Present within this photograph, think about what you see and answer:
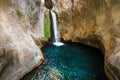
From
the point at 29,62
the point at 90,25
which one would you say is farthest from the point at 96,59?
the point at 29,62

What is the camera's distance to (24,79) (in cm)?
1144

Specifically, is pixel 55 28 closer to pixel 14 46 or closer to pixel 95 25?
pixel 95 25

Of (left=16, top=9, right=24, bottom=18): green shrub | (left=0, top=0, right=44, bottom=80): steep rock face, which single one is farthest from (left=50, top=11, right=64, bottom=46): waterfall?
(left=16, top=9, right=24, bottom=18): green shrub

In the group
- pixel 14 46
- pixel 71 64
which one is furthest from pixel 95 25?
pixel 14 46

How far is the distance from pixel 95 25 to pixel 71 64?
4461mm

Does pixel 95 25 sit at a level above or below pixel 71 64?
above

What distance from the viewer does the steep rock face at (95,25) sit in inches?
431

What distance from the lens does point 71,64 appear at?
1387cm

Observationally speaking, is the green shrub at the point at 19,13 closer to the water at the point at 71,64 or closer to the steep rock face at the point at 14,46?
the steep rock face at the point at 14,46

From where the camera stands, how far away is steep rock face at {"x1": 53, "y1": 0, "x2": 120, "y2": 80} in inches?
431

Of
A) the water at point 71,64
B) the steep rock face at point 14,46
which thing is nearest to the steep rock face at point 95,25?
the water at point 71,64

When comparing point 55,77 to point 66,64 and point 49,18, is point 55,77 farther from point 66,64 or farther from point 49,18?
point 49,18

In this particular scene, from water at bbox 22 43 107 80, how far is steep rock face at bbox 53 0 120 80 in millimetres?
847

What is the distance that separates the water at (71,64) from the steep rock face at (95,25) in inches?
33.4
